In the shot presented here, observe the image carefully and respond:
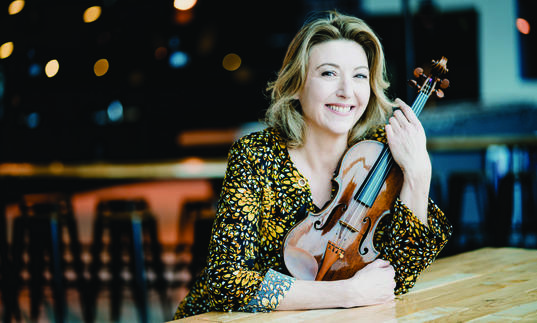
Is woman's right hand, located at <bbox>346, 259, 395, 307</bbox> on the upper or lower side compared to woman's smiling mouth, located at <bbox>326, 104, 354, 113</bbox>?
lower

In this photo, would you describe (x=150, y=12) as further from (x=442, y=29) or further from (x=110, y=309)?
(x=110, y=309)

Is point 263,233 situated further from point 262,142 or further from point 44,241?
point 44,241

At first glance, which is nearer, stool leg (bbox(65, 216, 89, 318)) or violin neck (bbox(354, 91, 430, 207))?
violin neck (bbox(354, 91, 430, 207))

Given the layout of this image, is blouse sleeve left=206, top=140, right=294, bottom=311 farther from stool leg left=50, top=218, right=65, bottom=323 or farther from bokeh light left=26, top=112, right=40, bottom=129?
bokeh light left=26, top=112, right=40, bottom=129

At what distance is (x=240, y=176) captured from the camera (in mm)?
1563

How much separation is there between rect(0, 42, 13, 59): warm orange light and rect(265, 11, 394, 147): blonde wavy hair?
242cm

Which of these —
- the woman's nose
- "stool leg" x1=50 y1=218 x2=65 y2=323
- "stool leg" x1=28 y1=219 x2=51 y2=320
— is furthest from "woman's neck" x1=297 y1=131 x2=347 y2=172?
"stool leg" x1=28 y1=219 x2=51 y2=320

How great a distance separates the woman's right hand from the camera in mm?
1294

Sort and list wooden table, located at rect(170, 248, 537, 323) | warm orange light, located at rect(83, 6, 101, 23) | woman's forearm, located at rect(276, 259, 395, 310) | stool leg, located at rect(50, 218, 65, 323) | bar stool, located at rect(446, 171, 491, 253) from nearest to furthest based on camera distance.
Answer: wooden table, located at rect(170, 248, 537, 323) < woman's forearm, located at rect(276, 259, 395, 310) < stool leg, located at rect(50, 218, 65, 323) < warm orange light, located at rect(83, 6, 101, 23) < bar stool, located at rect(446, 171, 491, 253)

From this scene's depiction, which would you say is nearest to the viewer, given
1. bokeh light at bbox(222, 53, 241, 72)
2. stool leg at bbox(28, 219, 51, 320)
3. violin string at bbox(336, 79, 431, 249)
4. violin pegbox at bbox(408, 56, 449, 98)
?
violin string at bbox(336, 79, 431, 249)

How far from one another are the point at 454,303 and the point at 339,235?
30cm

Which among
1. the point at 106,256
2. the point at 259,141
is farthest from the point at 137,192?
the point at 259,141

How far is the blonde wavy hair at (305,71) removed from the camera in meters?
1.63

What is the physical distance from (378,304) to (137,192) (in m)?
4.39
